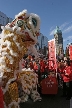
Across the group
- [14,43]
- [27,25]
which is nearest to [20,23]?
[27,25]

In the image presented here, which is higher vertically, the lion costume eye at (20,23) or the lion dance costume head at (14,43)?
the lion costume eye at (20,23)

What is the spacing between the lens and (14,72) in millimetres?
3174

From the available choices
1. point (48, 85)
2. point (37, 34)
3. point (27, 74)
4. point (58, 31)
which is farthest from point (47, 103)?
point (58, 31)

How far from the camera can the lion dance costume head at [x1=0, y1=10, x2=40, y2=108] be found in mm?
3082

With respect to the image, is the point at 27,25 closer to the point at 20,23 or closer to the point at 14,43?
the point at 20,23

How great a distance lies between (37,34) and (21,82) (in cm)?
89

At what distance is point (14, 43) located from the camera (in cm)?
317

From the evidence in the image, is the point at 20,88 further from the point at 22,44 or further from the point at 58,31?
the point at 58,31

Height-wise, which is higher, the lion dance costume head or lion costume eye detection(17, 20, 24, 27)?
lion costume eye detection(17, 20, 24, 27)

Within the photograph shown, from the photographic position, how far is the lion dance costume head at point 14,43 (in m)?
3.08

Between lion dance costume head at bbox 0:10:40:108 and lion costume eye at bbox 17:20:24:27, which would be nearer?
lion dance costume head at bbox 0:10:40:108

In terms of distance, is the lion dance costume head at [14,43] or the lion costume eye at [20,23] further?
the lion costume eye at [20,23]

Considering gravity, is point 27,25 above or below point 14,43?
above

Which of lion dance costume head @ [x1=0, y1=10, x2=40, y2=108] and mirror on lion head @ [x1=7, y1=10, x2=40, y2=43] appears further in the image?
mirror on lion head @ [x1=7, y1=10, x2=40, y2=43]
